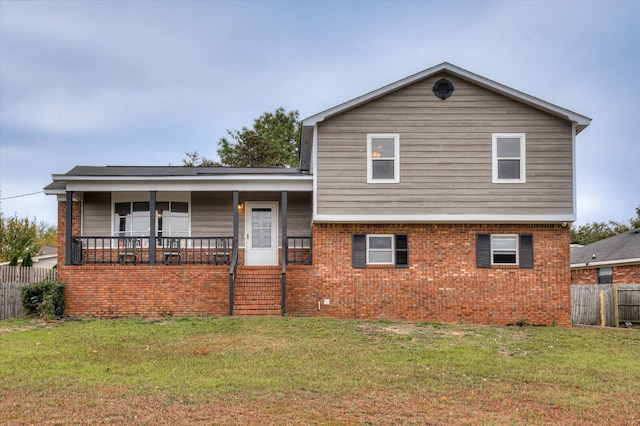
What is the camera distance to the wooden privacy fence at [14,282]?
17281mm

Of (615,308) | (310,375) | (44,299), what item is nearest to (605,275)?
(615,308)

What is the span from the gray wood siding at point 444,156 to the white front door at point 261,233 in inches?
147

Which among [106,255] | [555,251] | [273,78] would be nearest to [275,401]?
[555,251]

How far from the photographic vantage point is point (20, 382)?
922 cm

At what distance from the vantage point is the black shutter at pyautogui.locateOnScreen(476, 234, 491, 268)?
55.8 ft

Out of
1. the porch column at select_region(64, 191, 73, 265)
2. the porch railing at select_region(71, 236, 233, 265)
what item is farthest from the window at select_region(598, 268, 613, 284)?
the porch column at select_region(64, 191, 73, 265)

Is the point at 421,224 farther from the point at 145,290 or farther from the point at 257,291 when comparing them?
the point at 145,290

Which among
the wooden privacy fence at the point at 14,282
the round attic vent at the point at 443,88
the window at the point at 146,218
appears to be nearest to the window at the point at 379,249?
the round attic vent at the point at 443,88

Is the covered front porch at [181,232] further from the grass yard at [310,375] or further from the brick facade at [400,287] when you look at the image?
the grass yard at [310,375]

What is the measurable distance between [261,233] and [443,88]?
740 centimetres

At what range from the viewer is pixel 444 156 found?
17.0 meters

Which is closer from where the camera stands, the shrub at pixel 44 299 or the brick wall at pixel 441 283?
the shrub at pixel 44 299

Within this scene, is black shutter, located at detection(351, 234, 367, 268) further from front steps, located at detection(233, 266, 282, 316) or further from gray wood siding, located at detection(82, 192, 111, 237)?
gray wood siding, located at detection(82, 192, 111, 237)

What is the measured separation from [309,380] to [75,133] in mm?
25564
